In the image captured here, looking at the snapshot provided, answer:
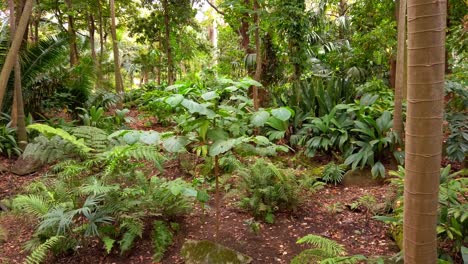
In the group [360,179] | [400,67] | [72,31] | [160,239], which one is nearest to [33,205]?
[160,239]

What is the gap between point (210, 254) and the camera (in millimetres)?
2861

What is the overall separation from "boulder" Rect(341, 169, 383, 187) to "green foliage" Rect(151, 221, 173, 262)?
7.95 feet

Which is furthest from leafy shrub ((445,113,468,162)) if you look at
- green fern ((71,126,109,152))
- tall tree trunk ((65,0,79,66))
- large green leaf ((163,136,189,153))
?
tall tree trunk ((65,0,79,66))

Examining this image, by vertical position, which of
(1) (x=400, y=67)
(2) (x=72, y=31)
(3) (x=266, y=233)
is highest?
(2) (x=72, y=31)

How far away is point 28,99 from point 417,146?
777cm

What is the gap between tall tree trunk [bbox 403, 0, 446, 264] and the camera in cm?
137

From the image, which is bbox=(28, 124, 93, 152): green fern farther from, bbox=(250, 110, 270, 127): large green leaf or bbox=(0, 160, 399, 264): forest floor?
bbox=(250, 110, 270, 127): large green leaf

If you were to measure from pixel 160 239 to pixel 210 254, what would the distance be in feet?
1.71

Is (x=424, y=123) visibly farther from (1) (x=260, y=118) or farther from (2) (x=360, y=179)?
(2) (x=360, y=179)

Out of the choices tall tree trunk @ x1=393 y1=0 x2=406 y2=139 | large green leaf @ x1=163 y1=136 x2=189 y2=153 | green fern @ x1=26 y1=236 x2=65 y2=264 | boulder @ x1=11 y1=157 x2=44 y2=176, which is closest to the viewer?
large green leaf @ x1=163 y1=136 x2=189 y2=153

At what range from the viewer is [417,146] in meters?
1.44

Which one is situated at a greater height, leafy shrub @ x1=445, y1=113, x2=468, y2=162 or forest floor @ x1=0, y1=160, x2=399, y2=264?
leafy shrub @ x1=445, y1=113, x2=468, y2=162

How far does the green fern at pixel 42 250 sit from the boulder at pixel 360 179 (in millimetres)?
3295

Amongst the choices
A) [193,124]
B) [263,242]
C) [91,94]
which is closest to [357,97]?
[263,242]
